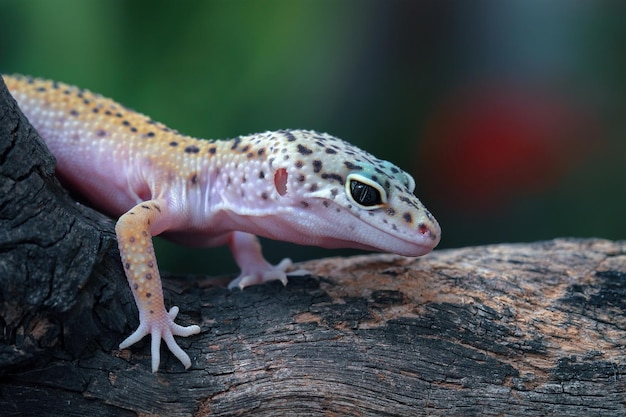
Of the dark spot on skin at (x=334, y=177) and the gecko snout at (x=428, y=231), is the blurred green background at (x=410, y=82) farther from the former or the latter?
the gecko snout at (x=428, y=231)

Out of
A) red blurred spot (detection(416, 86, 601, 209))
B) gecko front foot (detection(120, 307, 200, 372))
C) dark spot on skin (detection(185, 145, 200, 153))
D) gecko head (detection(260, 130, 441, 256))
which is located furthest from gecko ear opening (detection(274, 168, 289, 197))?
red blurred spot (detection(416, 86, 601, 209))

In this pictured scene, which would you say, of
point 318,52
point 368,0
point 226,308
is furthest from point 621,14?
point 226,308

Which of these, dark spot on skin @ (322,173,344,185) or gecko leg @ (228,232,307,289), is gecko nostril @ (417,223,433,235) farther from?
gecko leg @ (228,232,307,289)

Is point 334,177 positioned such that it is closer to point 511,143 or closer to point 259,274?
point 259,274

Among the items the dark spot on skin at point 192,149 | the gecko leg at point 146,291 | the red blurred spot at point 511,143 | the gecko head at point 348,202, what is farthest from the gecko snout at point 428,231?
the red blurred spot at point 511,143

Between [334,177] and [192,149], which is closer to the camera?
[334,177]

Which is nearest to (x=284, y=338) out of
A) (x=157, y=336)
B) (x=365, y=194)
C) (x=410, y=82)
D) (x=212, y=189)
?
(x=157, y=336)

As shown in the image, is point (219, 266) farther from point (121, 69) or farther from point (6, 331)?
point (6, 331)
